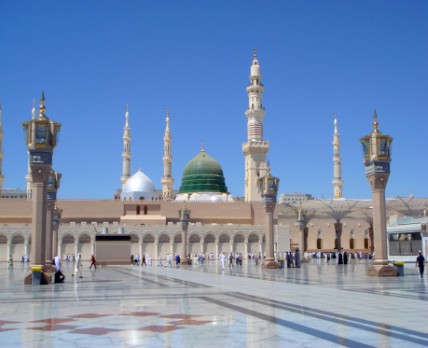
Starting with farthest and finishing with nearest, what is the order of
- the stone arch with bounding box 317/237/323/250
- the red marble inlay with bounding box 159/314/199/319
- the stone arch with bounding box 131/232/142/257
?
the stone arch with bounding box 317/237/323/250
the stone arch with bounding box 131/232/142/257
the red marble inlay with bounding box 159/314/199/319

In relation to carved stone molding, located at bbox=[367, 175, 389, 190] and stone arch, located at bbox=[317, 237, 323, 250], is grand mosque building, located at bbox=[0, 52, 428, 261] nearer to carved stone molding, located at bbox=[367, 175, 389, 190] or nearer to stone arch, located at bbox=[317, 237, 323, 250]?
stone arch, located at bbox=[317, 237, 323, 250]

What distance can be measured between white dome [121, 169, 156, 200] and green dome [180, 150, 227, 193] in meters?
6.50

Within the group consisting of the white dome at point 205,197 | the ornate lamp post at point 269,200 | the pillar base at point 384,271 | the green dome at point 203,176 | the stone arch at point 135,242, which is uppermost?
the green dome at point 203,176

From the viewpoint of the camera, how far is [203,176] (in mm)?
71062

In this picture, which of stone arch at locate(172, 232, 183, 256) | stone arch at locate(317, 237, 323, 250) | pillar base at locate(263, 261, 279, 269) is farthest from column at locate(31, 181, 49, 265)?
stone arch at locate(317, 237, 323, 250)

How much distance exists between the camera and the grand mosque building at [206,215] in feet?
167

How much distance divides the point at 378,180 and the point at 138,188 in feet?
159

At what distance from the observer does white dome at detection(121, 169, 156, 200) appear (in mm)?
64188

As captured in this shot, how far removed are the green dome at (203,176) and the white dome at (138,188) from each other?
6502 millimetres

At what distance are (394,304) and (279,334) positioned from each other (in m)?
3.58

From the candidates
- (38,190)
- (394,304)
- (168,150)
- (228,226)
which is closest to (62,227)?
(228,226)

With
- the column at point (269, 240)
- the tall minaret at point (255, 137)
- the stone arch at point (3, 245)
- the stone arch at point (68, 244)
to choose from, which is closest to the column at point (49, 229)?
the column at point (269, 240)

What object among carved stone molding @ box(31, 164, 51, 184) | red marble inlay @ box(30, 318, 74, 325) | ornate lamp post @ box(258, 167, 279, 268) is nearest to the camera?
red marble inlay @ box(30, 318, 74, 325)

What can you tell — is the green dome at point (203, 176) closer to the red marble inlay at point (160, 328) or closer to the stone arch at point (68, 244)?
the stone arch at point (68, 244)
